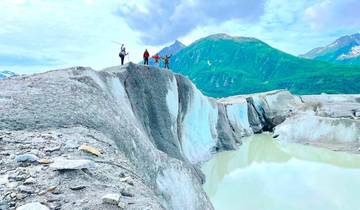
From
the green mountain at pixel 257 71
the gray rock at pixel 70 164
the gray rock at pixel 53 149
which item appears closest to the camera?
the gray rock at pixel 70 164

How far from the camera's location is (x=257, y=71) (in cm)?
16962

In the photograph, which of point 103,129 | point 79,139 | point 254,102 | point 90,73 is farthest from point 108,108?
point 254,102

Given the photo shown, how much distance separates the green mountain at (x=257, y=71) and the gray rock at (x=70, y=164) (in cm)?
11782

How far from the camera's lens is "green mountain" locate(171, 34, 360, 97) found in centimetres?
12618

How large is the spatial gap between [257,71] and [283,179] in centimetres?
15251

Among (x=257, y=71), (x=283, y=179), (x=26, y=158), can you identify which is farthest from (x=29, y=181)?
(x=257, y=71)

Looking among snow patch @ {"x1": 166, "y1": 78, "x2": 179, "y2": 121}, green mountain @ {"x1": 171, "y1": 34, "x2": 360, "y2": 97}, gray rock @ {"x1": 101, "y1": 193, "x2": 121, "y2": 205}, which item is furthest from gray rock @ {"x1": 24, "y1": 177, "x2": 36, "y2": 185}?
green mountain @ {"x1": 171, "y1": 34, "x2": 360, "y2": 97}

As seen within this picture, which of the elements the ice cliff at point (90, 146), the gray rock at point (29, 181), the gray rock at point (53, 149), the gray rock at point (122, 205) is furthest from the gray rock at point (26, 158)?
the gray rock at point (122, 205)

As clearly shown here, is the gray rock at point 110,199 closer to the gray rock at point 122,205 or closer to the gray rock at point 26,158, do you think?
the gray rock at point 122,205

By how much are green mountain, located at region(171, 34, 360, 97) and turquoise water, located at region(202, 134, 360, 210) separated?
93.0 metres

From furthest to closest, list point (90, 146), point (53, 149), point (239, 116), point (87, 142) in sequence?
point (239, 116) < point (87, 142) < point (90, 146) < point (53, 149)

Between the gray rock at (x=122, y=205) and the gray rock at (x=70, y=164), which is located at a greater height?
the gray rock at (x=70, y=164)

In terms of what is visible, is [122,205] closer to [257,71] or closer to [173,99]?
[173,99]

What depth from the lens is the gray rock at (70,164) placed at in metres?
5.36
